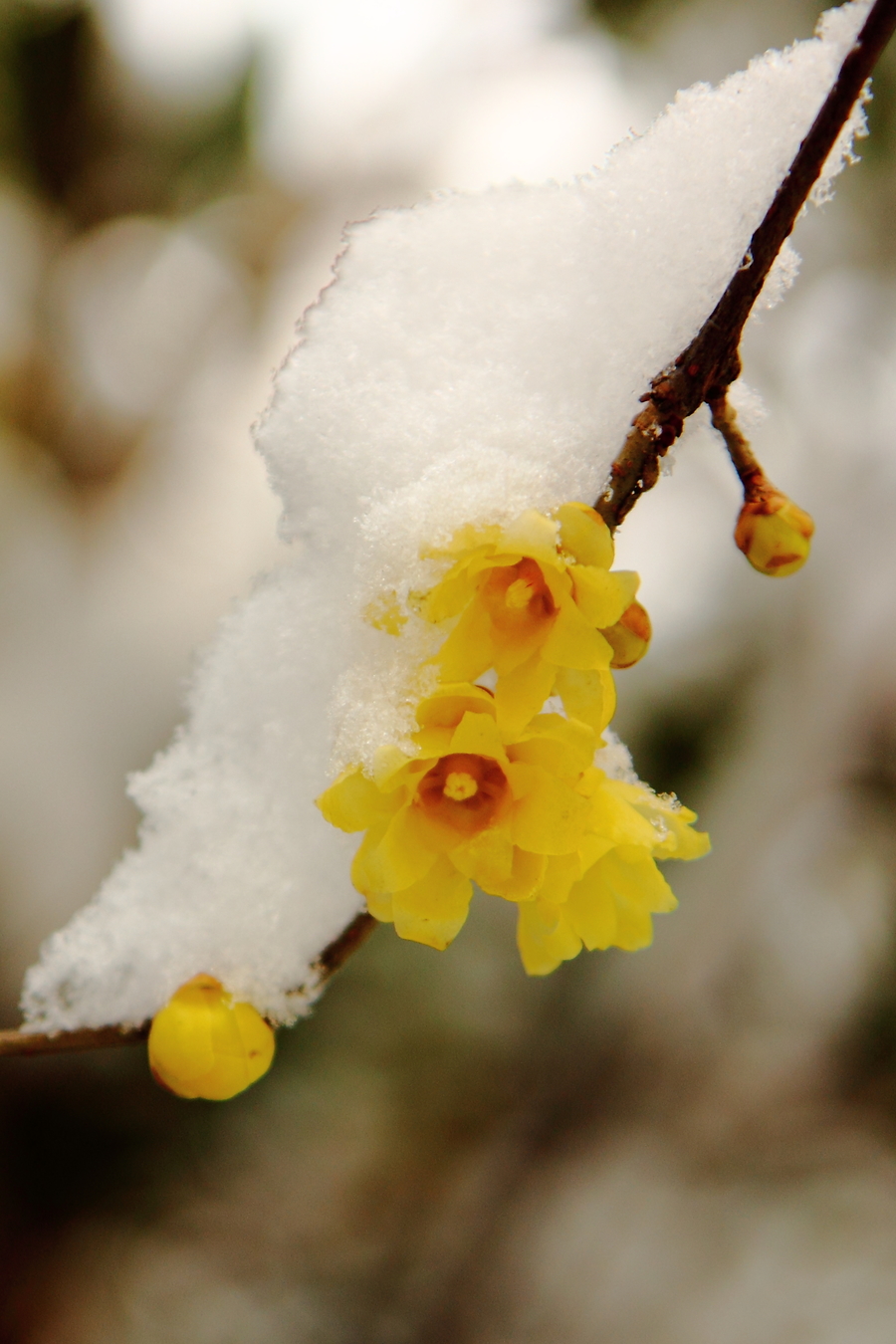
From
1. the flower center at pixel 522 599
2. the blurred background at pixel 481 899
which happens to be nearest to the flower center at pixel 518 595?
the flower center at pixel 522 599

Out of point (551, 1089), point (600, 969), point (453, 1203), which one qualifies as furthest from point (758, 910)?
point (453, 1203)

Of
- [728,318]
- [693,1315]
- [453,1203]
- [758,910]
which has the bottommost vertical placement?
[453,1203]

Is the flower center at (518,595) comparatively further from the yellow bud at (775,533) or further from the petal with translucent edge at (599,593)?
the yellow bud at (775,533)

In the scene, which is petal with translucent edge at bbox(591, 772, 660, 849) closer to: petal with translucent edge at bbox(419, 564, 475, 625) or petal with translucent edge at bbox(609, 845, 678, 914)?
petal with translucent edge at bbox(609, 845, 678, 914)

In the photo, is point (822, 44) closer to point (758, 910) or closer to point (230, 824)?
point (230, 824)

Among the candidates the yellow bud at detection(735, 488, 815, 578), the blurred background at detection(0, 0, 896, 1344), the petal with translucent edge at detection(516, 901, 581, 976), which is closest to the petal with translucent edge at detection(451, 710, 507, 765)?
the petal with translucent edge at detection(516, 901, 581, 976)
